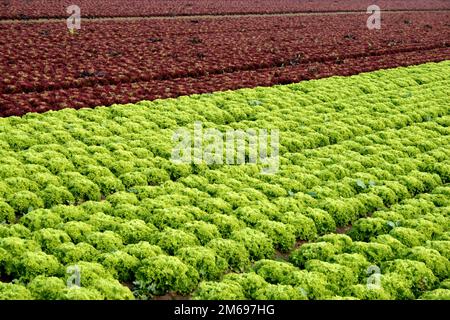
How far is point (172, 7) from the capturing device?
48.5 meters

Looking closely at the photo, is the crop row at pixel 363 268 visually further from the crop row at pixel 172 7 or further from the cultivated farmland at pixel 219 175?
the crop row at pixel 172 7

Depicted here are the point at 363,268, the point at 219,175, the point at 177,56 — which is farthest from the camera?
the point at 177,56

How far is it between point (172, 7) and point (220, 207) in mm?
39571

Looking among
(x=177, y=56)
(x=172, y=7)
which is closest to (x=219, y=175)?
(x=177, y=56)

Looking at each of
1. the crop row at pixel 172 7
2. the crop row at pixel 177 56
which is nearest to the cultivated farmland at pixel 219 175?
the crop row at pixel 177 56

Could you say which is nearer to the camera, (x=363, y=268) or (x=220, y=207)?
(x=363, y=268)

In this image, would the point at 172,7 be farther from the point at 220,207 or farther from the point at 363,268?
the point at 363,268

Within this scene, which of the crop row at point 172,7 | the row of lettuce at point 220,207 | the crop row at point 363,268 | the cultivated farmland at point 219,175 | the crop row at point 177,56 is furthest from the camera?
the crop row at point 172,7

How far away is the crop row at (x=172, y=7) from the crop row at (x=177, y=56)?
14.7 feet

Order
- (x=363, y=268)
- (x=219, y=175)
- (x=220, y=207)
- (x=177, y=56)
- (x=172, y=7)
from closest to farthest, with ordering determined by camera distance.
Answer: (x=363, y=268)
(x=220, y=207)
(x=219, y=175)
(x=177, y=56)
(x=172, y=7)

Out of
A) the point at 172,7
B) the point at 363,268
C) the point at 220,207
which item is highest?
the point at 172,7

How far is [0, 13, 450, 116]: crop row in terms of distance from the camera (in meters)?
20.6

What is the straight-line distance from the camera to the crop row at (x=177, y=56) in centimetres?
2058

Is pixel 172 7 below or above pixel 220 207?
above
